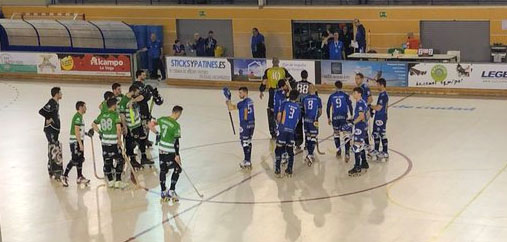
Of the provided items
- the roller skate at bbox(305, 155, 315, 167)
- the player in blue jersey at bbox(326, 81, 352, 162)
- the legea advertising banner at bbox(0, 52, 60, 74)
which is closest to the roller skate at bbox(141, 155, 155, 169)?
the roller skate at bbox(305, 155, 315, 167)

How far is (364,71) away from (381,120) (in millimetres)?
9779

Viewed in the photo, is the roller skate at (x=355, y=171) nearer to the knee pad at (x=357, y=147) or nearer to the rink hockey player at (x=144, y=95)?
the knee pad at (x=357, y=147)

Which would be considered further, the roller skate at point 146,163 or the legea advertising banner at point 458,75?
the legea advertising banner at point 458,75

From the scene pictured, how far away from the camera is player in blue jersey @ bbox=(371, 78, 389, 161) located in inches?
706

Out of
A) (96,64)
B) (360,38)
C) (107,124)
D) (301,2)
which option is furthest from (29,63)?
(107,124)

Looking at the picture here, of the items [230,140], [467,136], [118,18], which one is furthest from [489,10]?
[118,18]

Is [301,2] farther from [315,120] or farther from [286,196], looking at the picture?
[286,196]

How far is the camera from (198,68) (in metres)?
30.6

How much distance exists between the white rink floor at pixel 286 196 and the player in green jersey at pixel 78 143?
39 centimetres

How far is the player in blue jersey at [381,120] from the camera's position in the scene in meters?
17.9

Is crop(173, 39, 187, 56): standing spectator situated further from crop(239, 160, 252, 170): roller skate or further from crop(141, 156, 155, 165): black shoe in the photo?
crop(239, 160, 252, 170): roller skate

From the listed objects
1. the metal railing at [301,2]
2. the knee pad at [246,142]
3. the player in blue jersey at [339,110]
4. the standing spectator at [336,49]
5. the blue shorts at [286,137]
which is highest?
the metal railing at [301,2]

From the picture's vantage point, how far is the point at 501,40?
29.9m

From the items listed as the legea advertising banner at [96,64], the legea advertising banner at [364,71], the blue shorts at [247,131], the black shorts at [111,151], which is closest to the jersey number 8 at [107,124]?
the black shorts at [111,151]
